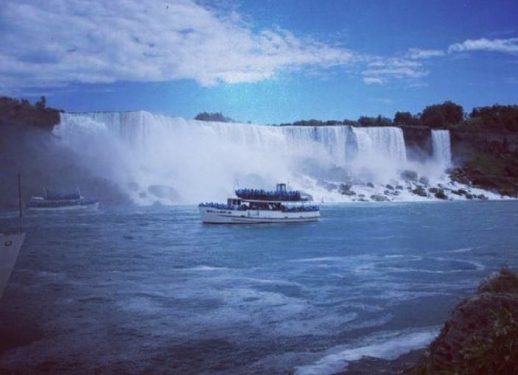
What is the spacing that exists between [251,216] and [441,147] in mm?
53444

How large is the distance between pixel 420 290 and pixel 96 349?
9202 millimetres

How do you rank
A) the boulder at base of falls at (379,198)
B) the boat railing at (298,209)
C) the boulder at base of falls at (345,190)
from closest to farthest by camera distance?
the boat railing at (298,209)
the boulder at base of falls at (379,198)
the boulder at base of falls at (345,190)

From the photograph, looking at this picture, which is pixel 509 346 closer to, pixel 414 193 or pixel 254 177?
pixel 254 177

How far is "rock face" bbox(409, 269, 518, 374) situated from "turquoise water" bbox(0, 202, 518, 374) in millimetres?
3876

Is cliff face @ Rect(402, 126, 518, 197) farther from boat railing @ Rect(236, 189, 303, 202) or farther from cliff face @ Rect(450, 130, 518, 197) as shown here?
boat railing @ Rect(236, 189, 303, 202)

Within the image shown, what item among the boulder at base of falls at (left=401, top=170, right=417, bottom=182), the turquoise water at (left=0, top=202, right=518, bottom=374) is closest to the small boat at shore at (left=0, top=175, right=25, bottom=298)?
the turquoise water at (left=0, top=202, right=518, bottom=374)

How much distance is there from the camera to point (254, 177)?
68375 mm

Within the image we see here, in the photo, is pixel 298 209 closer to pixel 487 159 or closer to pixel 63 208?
pixel 63 208

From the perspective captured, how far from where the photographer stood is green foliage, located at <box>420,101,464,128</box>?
10994cm

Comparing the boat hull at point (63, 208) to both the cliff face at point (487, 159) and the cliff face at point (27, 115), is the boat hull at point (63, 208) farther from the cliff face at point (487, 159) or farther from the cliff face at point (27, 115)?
the cliff face at point (487, 159)

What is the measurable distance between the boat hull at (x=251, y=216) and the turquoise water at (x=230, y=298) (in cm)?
731

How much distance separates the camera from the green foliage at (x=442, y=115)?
110m

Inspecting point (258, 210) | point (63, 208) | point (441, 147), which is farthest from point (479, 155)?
point (63, 208)

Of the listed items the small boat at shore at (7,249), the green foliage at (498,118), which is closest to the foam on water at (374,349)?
the small boat at shore at (7,249)
